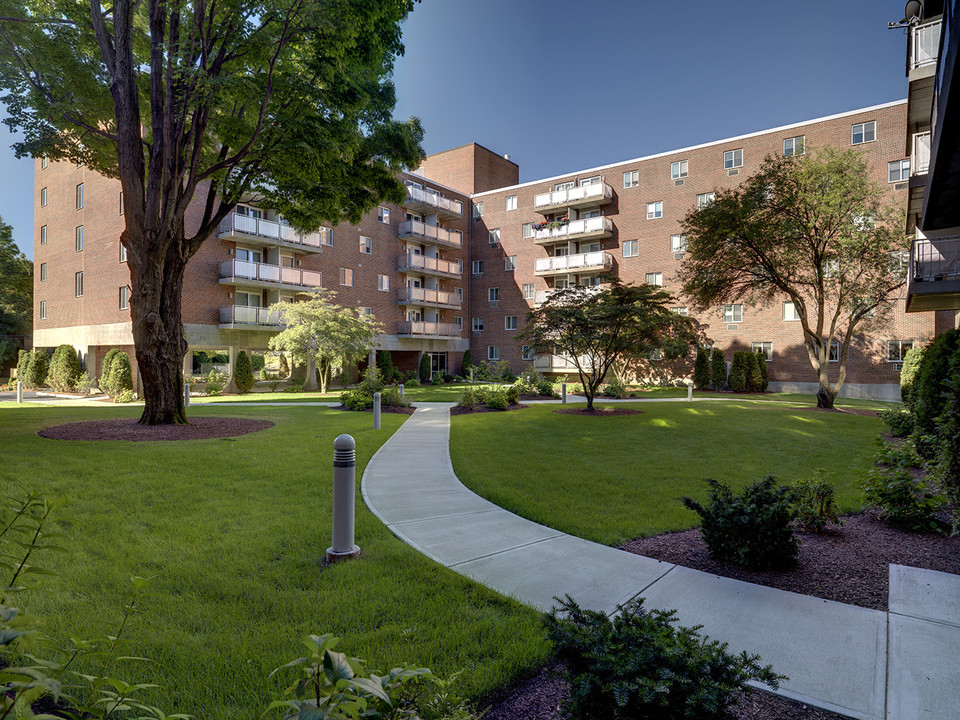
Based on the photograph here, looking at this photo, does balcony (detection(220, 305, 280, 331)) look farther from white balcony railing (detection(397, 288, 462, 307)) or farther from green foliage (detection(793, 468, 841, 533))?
green foliage (detection(793, 468, 841, 533))

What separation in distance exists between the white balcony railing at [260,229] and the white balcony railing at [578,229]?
59.9ft

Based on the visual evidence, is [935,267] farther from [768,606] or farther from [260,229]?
[260,229]

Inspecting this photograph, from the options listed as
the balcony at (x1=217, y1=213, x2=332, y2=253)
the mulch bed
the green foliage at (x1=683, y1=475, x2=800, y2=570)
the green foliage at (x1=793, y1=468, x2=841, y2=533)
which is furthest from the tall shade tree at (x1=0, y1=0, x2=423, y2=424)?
the balcony at (x1=217, y1=213, x2=332, y2=253)

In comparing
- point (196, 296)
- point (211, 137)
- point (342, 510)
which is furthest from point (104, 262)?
point (342, 510)

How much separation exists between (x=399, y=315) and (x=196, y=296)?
15.4 metres

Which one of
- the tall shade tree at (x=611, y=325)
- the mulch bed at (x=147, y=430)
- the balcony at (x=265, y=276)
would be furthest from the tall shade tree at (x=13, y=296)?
the tall shade tree at (x=611, y=325)

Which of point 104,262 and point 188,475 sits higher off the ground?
point 104,262

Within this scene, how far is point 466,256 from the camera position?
4472cm

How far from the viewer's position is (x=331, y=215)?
49.9ft

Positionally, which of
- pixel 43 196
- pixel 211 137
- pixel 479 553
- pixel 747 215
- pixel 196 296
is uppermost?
pixel 43 196

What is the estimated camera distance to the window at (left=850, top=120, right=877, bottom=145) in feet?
92.3

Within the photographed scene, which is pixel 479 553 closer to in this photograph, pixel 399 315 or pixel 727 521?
pixel 727 521

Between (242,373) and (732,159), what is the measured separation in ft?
109

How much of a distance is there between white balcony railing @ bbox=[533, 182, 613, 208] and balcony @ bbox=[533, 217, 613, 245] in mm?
1587
